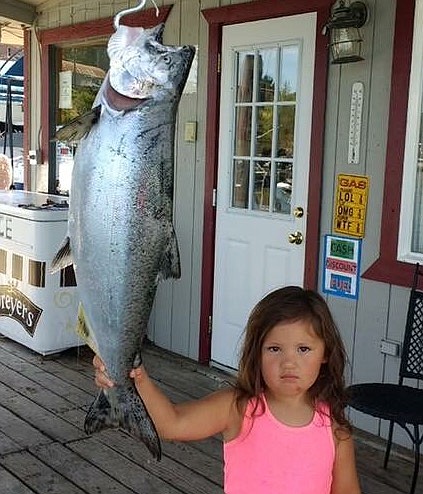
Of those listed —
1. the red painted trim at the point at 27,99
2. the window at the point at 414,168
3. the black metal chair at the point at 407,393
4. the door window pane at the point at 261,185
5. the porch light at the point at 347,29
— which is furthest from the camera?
the red painted trim at the point at 27,99

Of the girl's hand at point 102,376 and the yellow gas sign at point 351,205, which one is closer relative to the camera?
the girl's hand at point 102,376

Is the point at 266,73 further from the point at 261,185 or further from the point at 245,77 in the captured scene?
the point at 261,185

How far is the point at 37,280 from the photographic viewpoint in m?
4.94

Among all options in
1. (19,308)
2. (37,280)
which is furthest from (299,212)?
(19,308)

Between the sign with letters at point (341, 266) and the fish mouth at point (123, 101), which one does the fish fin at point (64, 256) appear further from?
the sign with letters at point (341, 266)

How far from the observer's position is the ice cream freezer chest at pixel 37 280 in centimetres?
490

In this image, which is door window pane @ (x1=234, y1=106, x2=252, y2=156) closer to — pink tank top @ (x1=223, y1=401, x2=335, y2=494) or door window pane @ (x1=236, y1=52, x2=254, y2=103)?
door window pane @ (x1=236, y1=52, x2=254, y2=103)

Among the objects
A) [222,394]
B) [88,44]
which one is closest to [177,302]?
[88,44]

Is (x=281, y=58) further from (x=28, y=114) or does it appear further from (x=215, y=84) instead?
(x=28, y=114)

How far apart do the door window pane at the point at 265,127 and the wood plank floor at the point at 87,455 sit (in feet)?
4.06

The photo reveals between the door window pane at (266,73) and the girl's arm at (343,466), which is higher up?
the door window pane at (266,73)

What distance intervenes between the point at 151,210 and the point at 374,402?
2.02 metres

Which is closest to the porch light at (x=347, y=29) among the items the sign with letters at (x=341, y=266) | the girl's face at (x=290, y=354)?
the sign with letters at (x=341, y=266)

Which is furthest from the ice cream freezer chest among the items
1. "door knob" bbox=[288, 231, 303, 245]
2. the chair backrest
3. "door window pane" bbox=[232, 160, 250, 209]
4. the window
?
the chair backrest
